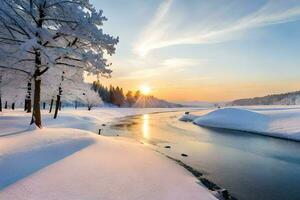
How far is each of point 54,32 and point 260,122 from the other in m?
30.1

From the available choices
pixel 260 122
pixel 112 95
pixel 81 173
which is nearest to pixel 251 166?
pixel 81 173

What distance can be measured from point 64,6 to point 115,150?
8941mm

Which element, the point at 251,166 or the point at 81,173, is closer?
the point at 81,173

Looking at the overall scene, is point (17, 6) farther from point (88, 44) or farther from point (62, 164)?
point (62, 164)

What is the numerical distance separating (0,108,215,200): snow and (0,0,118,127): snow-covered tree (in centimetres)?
515

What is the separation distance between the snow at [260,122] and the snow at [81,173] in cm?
2123

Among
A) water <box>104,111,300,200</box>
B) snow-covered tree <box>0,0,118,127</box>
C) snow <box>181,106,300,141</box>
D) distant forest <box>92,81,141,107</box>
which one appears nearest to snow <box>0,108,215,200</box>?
water <box>104,111,300,200</box>

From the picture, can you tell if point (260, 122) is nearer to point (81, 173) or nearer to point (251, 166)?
point (251, 166)

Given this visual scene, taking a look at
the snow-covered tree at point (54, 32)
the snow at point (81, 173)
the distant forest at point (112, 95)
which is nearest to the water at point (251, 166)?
the snow at point (81, 173)

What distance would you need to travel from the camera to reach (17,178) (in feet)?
29.1

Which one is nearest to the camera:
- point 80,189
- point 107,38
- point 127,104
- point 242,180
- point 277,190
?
point 80,189

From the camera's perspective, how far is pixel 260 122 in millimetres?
38031

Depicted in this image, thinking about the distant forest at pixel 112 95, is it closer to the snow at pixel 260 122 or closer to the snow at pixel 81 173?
the snow at pixel 260 122

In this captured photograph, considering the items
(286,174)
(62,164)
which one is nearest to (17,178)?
(62,164)
